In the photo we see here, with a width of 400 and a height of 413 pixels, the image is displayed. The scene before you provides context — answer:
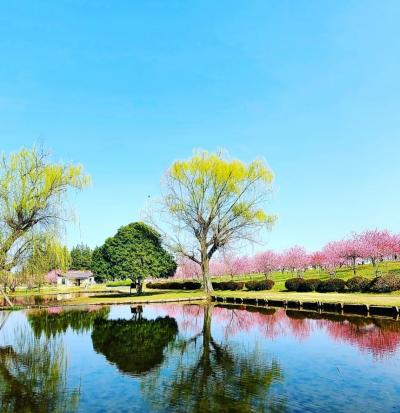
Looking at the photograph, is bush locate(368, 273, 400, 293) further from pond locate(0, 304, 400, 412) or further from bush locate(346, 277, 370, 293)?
pond locate(0, 304, 400, 412)

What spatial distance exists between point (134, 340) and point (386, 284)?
2873 cm

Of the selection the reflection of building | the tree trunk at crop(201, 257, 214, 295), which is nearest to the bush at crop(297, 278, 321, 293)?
the tree trunk at crop(201, 257, 214, 295)

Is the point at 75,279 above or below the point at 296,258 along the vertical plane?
below

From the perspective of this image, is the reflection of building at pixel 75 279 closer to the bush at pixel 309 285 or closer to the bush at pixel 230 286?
the bush at pixel 230 286

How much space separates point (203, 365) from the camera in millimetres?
16469

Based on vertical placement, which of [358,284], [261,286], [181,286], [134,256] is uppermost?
[134,256]

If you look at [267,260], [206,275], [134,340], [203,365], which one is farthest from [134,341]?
[267,260]

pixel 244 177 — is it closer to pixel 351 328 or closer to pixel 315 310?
pixel 315 310

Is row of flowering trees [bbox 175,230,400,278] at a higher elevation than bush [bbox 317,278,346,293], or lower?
higher

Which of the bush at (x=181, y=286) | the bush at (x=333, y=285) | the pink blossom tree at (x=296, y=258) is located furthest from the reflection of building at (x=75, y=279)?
the bush at (x=333, y=285)

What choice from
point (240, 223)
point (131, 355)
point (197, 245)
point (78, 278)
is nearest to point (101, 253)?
point (197, 245)

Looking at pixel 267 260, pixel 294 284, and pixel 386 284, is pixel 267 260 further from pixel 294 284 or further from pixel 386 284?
pixel 386 284

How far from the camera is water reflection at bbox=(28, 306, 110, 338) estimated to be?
1033 inches

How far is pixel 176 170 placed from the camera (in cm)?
5253
